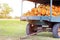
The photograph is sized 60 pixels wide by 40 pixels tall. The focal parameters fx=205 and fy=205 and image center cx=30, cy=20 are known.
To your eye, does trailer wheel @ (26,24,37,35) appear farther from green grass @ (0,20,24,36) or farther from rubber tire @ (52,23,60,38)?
rubber tire @ (52,23,60,38)

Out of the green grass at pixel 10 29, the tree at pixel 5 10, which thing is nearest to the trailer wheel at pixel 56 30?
the green grass at pixel 10 29

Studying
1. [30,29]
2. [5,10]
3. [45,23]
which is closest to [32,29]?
[30,29]

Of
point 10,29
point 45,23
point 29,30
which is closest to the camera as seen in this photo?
point 45,23

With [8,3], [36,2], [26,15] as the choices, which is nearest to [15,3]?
[8,3]

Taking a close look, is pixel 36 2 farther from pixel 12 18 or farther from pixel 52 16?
pixel 12 18

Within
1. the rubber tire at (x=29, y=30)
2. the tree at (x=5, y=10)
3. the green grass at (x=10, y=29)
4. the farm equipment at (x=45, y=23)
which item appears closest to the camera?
the farm equipment at (x=45, y=23)

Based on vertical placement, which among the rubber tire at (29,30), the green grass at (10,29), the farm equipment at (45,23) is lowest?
the green grass at (10,29)

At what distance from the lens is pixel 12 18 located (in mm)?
16016

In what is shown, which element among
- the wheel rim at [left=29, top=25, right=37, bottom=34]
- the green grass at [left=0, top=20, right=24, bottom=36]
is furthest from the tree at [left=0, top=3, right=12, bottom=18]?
the wheel rim at [left=29, top=25, right=37, bottom=34]

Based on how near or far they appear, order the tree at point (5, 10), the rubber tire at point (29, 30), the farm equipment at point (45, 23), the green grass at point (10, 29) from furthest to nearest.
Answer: the tree at point (5, 10) < the green grass at point (10, 29) < the rubber tire at point (29, 30) < the farm equipment at point (45, 23)

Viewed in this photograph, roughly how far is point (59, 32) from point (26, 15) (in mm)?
1255

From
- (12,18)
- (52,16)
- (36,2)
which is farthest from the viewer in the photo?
(12,18)

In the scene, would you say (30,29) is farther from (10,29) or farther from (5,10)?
(5,10)

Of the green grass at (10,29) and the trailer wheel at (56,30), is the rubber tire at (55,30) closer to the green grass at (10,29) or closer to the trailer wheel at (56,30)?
the trailer wheel at (56,30)
